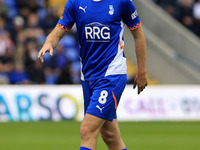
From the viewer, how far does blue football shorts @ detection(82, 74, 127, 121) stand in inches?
243

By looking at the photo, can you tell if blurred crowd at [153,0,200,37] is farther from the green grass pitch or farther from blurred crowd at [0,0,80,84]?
the green grass pitch

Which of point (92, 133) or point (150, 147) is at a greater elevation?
point (92, 133)

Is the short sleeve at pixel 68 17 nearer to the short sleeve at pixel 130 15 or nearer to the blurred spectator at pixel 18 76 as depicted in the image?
the short sleeve at pixel 130 15

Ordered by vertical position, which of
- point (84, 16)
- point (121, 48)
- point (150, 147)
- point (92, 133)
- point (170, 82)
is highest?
point (84, 16)

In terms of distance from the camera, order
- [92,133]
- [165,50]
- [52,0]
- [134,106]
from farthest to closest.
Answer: [52,0], [165,50], [134,106], [92,133]

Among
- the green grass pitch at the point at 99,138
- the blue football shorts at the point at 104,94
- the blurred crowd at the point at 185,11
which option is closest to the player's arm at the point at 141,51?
the blue football shorts at the point at 104,94

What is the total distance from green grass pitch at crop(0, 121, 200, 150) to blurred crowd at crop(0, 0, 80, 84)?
201 centimetres

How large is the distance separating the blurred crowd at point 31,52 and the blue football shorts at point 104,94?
451 inches

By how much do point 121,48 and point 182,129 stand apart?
8.68m

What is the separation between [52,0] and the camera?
21.8m

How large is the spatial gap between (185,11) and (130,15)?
51.5ft

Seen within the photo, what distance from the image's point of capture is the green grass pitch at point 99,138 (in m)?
11.0

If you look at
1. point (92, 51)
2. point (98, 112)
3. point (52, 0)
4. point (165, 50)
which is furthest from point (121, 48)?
point (52, 0)

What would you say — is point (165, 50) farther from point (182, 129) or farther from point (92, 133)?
point (92, 133)
